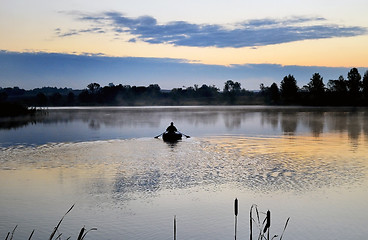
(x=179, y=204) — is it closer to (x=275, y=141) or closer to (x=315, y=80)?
(x=275, y=141)

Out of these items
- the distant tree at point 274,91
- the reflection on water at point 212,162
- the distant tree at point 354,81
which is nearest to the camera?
the reflection on water at point 212,162

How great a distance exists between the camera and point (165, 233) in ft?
40.8

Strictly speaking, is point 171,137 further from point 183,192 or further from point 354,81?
point 354,81

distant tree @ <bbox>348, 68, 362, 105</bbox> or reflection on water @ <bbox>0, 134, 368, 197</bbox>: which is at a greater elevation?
distant tree @ <bbox>348, 68, 362, 105</bbox>

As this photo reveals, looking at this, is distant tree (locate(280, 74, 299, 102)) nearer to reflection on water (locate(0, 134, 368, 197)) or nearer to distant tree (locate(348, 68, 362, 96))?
distant tree (locate(348, 68, 362, 96))

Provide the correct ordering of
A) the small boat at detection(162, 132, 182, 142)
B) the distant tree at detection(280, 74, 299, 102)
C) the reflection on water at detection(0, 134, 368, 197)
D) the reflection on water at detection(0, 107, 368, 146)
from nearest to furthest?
the reflection on water at detection(0, 134, 368, 197) < the small boat at detection(162, 132, 182, 142) < the reflection on water at detection(0, 107, 368, 146) < the distant tree at detection(280, 74, 299, 102)

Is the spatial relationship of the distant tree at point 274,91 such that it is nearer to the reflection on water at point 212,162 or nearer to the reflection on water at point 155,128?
the reflection on water at point 155,128

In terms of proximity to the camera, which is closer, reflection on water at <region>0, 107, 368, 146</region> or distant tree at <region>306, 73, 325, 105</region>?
reflection on water at <region>0, 107, 368, 146</region>

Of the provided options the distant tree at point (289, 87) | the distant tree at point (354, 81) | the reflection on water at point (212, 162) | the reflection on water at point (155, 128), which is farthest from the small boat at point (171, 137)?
the distant tree at point (289, 87)

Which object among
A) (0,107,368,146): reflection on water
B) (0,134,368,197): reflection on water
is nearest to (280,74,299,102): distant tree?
(0,107,368,146): reflection on water

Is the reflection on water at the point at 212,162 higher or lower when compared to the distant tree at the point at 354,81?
lower

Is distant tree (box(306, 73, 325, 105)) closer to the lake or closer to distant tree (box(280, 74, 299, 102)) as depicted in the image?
distant tree (box(280, 74, 299, 102))

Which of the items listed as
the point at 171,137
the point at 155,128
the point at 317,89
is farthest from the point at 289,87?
the point at 171,137

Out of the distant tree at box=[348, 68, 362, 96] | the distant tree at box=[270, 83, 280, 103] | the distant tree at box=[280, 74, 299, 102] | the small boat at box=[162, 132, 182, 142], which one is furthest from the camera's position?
the distant tree at box=[270, 83, 280, 103]
